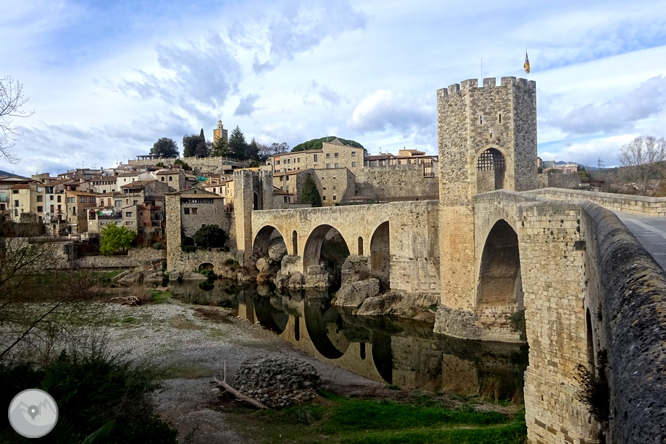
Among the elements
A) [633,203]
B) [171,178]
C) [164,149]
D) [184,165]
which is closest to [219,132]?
[164,149]

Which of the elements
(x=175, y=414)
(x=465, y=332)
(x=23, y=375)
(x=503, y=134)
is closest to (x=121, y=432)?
(x=23, y=375)

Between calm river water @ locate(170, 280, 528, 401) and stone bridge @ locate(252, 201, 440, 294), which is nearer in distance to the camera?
calm river water @ locate(170, 280, 528, 401)

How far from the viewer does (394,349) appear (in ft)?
61.0

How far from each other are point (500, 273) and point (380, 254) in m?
11.1

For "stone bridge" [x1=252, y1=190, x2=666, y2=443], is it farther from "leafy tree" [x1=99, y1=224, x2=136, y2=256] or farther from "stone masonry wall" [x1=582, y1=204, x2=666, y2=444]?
"leafy tree" [x1=99, y1=224, x2=136, y2=256]

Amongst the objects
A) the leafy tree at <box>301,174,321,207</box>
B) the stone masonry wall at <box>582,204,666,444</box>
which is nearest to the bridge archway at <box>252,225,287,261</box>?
the leafy tree at <box>301,174,321,207</box>

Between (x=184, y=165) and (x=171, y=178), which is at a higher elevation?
(x=184, y=165)

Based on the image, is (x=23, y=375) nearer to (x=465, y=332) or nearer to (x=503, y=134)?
(x=465, y=332)

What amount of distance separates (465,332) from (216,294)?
18706mm

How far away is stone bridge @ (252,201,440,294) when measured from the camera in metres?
22.4

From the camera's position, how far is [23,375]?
7.32 metres

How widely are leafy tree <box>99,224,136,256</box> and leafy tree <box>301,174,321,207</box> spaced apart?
53.0ft

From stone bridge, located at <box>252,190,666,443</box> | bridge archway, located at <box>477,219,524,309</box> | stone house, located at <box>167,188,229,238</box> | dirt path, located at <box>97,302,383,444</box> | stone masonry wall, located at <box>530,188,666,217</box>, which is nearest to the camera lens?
stone bridge, located at <box>252,190,666,443</box>

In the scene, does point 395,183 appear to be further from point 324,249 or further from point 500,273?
point 500,273
